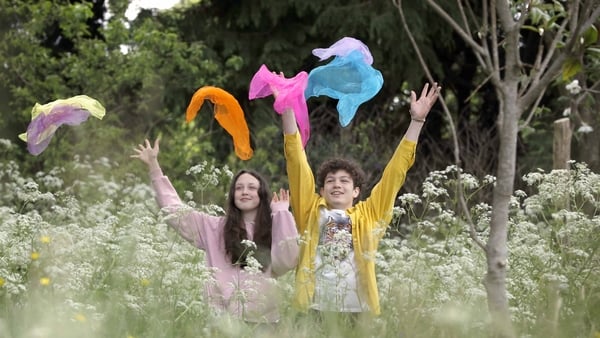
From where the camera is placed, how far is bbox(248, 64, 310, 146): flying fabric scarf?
5.21 meters

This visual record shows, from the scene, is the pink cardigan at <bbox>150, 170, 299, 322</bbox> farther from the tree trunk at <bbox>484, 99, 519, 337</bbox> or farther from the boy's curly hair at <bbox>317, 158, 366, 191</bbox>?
the tree trunk at <bbox>484, 99, 519, 337</bbox>

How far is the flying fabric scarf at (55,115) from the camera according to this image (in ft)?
19.0

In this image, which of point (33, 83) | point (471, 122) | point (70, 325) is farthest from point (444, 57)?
point (70, 325)

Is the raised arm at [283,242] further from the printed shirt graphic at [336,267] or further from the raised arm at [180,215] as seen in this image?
the raised arm at [180,215]

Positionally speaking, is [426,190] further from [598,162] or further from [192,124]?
[192,124]

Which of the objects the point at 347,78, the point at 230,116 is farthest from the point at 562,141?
the point at 230,116

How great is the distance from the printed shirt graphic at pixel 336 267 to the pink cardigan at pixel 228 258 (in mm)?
155

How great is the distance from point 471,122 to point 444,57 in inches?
36.2

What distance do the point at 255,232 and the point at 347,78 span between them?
1023 millimetres

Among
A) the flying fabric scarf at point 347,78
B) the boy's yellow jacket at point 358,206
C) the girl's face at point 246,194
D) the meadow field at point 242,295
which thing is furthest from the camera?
the flying fabric scarf at point 347,78

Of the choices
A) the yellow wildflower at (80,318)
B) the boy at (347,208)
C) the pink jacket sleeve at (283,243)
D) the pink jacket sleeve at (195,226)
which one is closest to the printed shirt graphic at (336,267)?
the boy at (347,208)

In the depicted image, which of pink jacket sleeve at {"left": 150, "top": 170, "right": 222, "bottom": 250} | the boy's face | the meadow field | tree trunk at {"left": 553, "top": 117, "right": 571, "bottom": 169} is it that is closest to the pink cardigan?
pink jacket sleeve at {"left": 150, "top": 170, "right": 222, "bottom": 250}

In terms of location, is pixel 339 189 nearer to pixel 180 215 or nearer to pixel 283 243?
pixel 283 243

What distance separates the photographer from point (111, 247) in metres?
4.84
